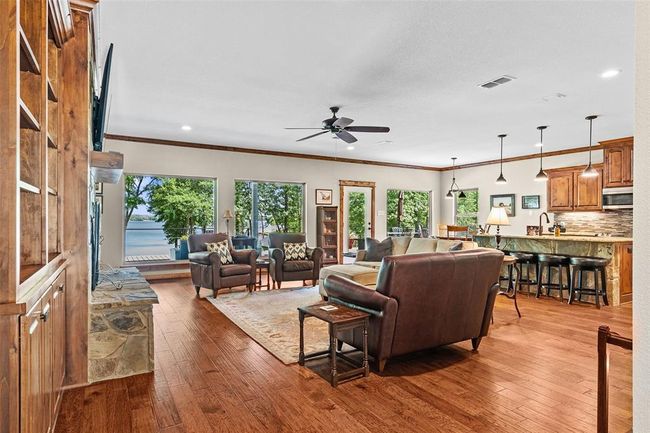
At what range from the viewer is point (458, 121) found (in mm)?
6074

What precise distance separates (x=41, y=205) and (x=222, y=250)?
4414 mm

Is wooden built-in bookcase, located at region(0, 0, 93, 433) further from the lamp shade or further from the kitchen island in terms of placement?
the kitchen island

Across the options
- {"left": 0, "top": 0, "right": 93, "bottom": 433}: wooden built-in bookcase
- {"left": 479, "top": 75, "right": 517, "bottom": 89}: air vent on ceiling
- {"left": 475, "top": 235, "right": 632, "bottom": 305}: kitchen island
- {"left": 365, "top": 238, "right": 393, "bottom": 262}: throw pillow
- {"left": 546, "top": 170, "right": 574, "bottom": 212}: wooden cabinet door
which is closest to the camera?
{"left": 0, "top": 0, "right": 93, "bottom": 433}: wooden built-in bookcase

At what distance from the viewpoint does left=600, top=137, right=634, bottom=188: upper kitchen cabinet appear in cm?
705

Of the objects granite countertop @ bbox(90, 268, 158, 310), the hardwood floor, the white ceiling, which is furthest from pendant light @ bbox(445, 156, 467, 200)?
granite countertop @ bbox(90, 268, 158, 310)

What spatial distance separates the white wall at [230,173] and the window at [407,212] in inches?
10.3

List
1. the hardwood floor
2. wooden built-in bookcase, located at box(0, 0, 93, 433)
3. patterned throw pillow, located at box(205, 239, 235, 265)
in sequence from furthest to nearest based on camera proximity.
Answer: patterned throw pillow, located at box(205, 239, 235, 265) → the hardwood floor → wooden built-in bookcase, located at box(0, 0, 93, 433)

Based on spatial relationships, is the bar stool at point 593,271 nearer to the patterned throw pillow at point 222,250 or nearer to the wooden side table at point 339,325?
the wooden side table at point 339,325

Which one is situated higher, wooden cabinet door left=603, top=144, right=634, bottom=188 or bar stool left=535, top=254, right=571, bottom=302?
wooden cabinet door left=603, top=144, right=634, bottom=188

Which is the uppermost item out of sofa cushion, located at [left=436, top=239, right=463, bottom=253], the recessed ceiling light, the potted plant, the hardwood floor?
the recessed ceiling light

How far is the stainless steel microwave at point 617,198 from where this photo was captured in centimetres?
711

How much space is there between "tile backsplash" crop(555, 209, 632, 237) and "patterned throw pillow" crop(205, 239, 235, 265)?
725 cm

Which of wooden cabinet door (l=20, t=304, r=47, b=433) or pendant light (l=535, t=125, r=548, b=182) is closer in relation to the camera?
wooden cabinet door (l=20, t=304, r=47, b=433)

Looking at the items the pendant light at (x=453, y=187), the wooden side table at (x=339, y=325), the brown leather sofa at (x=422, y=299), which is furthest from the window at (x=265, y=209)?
the brown leather sofa at (x=422, y=299)
